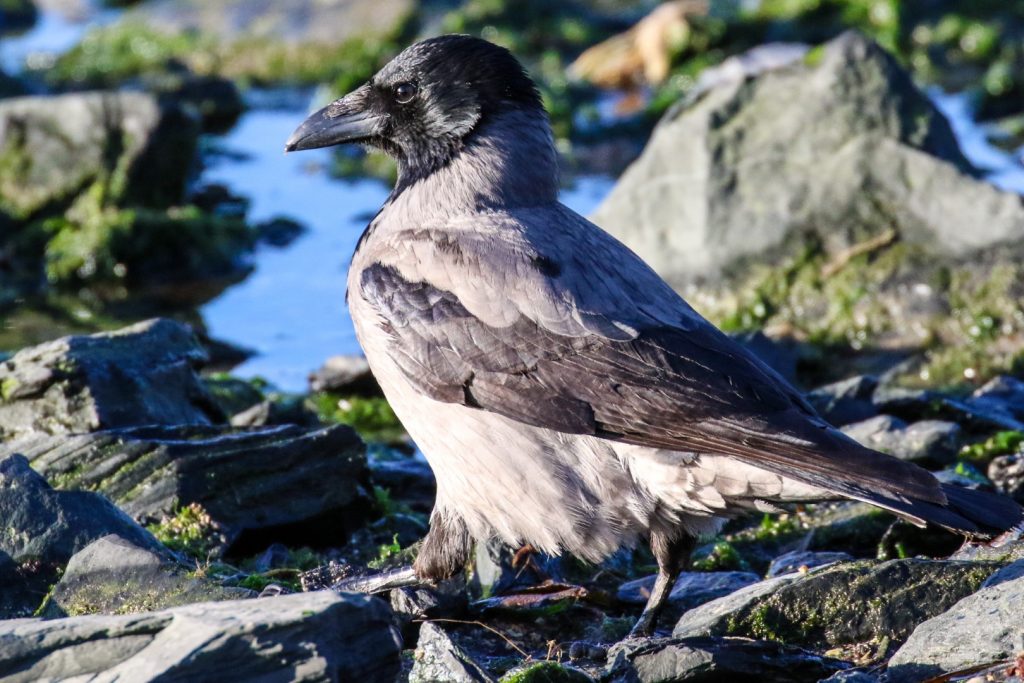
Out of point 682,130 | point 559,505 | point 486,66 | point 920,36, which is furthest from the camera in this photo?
point 920,36

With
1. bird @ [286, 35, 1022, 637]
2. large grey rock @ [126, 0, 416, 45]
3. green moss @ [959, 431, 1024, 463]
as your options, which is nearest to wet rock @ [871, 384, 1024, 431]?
green moss @ [959, 431, 1024, 463]

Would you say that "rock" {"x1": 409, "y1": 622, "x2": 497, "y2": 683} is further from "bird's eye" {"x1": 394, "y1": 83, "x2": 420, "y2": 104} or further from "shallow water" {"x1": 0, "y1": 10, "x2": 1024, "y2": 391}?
"shallow water" {"x1": 0, "y1": 10, "x2": 1024, "y2": 391}

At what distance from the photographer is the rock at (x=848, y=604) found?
221 inches

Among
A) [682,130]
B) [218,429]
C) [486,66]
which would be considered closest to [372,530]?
[218,429]

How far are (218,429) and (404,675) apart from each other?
7.72ft

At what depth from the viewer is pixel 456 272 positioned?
6031 millimetres

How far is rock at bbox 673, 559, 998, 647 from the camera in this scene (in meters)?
5.61

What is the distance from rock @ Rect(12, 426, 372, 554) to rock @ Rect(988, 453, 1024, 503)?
3.15m

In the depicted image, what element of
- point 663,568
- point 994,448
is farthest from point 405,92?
point 994,448

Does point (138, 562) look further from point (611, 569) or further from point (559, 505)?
point (611, 569)

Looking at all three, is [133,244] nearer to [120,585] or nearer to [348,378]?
[348,378]

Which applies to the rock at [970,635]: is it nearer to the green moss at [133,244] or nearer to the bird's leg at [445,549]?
the bird's leg at [445,549]

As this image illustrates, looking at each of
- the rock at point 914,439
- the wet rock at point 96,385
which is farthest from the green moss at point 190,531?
the rock at point 914,439

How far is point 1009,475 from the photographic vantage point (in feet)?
23.6
